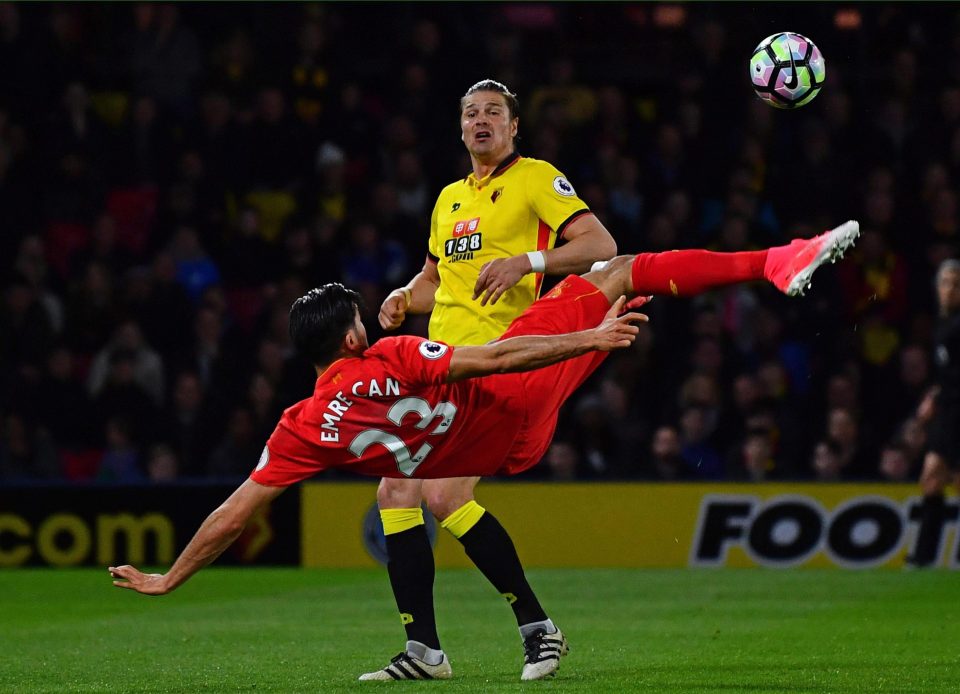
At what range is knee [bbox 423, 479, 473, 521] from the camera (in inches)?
258

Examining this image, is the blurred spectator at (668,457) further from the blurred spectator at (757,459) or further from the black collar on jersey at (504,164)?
the black collar on jersey at (504,164)

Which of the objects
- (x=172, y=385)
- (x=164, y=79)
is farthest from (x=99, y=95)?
(x=172, y=385)

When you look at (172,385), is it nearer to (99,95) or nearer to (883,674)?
(99,95)

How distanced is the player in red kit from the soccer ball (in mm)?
1401

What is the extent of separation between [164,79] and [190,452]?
3708mm

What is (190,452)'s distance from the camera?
42.2 feet

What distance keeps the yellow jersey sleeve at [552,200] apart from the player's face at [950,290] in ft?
17.3

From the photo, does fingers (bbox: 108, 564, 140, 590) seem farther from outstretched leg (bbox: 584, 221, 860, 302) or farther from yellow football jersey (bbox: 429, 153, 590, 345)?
outstretched leg (bbox: 584, 221, 860, 302)

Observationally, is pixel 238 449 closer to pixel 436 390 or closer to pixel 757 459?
pixel 757 459

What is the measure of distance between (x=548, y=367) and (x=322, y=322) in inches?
35.9

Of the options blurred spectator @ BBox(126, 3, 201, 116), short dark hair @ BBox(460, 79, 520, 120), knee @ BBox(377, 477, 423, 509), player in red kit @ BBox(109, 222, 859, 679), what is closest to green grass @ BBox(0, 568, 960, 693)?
player in red kit @ BBox(109, 222, 859, 679)

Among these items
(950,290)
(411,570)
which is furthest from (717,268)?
(950,290)

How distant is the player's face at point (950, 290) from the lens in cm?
1123

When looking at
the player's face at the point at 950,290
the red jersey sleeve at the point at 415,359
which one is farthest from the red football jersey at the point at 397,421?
the player's face at the point at 950,290
